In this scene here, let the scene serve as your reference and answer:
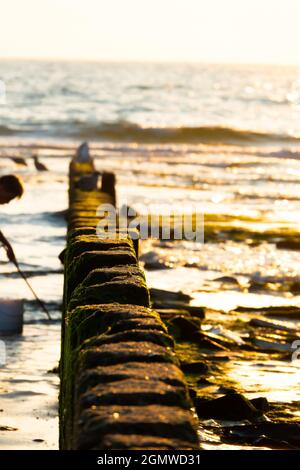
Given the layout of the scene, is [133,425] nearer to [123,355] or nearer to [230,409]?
[123,355]

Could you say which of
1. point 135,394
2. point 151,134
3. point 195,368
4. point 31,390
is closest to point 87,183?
point 195,368

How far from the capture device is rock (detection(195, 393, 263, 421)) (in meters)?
6.86

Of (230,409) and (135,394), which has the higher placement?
(230,409)

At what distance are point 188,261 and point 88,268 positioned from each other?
875 cm

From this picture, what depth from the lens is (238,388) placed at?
767 centimetres

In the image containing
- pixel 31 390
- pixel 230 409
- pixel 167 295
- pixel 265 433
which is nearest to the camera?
pixel 265 433

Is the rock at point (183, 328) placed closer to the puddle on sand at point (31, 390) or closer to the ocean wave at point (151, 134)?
the puddle on sand at point (31, 390)

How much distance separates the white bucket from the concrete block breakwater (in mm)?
4149

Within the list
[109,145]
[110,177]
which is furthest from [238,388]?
[109,145]

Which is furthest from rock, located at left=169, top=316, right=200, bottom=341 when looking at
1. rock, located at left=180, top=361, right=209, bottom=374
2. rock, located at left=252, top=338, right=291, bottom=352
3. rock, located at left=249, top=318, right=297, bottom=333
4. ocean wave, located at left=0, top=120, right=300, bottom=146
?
ocean wave, located at left=0, top=120, right=300, bottom=146

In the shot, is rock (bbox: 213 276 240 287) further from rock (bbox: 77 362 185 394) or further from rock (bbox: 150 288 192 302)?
rock (bbox: 77 362 185 394)

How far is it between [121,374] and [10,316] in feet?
18.9

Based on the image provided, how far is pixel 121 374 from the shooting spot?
3217 millimetres
